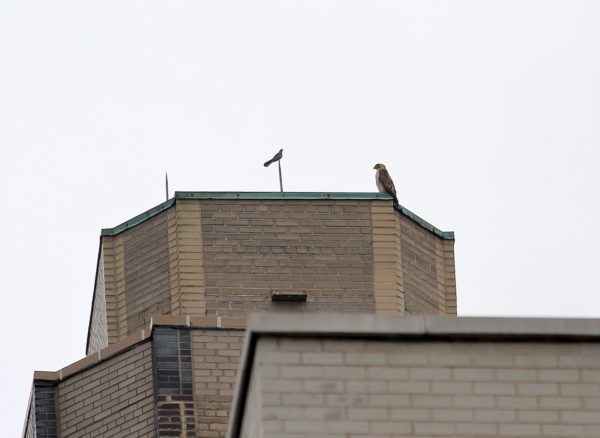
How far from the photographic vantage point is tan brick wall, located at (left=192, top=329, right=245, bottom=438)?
26.8m

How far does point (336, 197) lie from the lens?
29609 millimetres

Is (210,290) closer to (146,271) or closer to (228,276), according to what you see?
(228,276)

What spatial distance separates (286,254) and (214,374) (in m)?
2.56

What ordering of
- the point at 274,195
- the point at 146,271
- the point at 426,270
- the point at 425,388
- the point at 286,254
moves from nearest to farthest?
the point at 425,388 < the point at 286,254 < the point at 146,271 < the point at 274,195 < the point at 426,270

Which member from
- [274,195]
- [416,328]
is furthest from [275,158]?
[416,328]

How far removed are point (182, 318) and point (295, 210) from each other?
2.68m

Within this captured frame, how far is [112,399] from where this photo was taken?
27625 mm

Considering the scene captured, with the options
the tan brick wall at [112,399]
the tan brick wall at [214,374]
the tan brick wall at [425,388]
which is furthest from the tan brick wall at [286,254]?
the tan brick wall at [425,388]

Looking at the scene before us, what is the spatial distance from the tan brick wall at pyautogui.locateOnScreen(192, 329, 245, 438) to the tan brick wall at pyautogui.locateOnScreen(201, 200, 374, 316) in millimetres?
1082

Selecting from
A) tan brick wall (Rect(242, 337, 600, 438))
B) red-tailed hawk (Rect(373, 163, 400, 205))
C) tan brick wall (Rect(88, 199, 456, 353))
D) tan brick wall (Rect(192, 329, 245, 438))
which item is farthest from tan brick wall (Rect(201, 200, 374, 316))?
tan brick wall (Rect(242, 337, 600, 438))

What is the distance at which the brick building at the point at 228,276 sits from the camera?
27656 mm

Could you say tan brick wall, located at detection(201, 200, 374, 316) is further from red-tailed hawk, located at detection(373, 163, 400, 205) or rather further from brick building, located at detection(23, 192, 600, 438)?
red-tailed hawk, located at detection(373, 163, 400, 205)

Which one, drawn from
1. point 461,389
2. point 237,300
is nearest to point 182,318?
point 237,300

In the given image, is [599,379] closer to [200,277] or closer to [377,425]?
[377,425]
